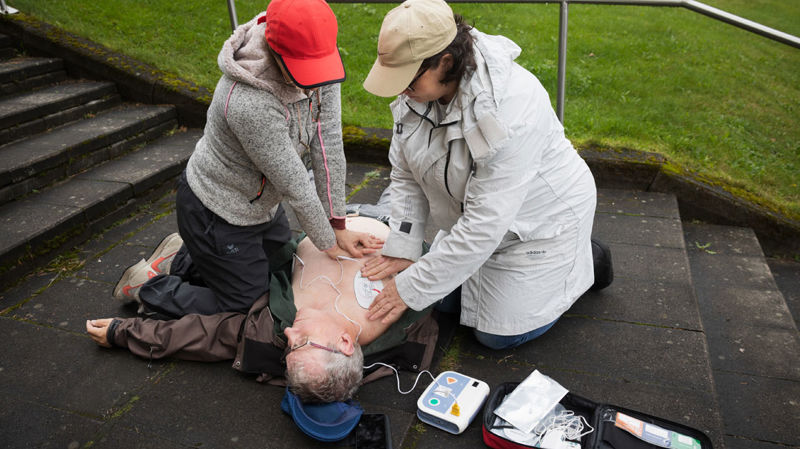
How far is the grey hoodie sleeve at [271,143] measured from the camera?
2123mm

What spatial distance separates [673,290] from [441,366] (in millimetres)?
1391

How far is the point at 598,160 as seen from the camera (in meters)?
3.99

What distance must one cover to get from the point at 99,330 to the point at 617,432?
2339 millimetres

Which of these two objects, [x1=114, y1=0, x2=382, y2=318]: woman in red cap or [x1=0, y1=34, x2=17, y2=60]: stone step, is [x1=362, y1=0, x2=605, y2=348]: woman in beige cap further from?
[x1=0, y1=34, x2=17, y2=60]: stone step

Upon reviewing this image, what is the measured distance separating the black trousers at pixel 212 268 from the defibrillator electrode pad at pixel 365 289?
502 mm

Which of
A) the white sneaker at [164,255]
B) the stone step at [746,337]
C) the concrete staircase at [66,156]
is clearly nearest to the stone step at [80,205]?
the concrete staircase at [66,156]

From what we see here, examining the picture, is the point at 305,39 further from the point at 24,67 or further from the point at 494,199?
the point at 24,67

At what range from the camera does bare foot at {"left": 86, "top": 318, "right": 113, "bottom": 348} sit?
2572mm

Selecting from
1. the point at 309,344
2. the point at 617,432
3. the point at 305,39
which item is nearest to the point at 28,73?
the point at 305,39

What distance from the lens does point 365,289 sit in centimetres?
250

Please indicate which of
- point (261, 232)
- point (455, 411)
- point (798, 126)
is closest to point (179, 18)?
point (261, 232)

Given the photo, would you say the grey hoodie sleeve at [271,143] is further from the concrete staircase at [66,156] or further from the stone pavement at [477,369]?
the concrete staircase at [66,156]

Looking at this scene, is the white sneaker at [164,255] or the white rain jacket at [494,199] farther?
the white sneaker at [164,255]

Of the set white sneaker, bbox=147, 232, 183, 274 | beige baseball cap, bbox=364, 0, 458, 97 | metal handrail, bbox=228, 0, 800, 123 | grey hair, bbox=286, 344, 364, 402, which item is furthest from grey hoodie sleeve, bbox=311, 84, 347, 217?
metal handrail, bbox=228, 0, 800, 123
